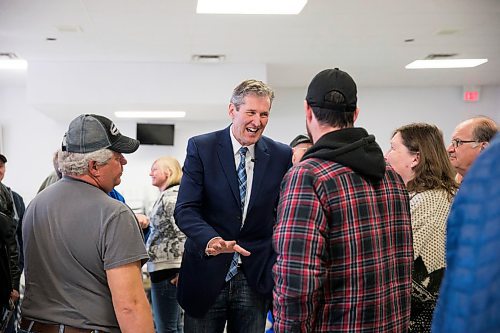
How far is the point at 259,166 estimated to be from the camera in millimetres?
2262

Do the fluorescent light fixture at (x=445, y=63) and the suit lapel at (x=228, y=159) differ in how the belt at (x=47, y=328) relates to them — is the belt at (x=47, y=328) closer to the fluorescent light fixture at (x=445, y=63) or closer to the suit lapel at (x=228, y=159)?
the suit lapel at (x=228, y=159)

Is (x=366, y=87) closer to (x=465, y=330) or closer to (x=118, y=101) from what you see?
(x=118, y=101)

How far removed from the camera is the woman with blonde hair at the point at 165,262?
3781 mm

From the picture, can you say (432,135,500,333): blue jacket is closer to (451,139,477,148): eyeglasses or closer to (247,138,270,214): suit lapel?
(247,138,270,214): suit lapel

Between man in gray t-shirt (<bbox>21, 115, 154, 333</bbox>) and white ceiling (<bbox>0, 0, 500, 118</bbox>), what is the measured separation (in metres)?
2.90

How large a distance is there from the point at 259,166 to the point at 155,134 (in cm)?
630

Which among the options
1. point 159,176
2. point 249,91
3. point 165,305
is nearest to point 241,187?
point 249,91

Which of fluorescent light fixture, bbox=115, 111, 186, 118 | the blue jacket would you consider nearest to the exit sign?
fluorescent light fixture, bbox=115, 111, 186, 118

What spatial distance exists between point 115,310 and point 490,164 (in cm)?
140

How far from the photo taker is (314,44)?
18.9ft


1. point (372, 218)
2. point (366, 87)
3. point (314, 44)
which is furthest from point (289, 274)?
point (366, 87)

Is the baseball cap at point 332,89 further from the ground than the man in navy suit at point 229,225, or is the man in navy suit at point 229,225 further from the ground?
the baseball cap at point 332,89

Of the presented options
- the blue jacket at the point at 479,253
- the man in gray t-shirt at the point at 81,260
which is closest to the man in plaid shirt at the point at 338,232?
the man in gray t-shirt at the point at 81,260

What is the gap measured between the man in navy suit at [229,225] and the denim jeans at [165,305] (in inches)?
63.4
